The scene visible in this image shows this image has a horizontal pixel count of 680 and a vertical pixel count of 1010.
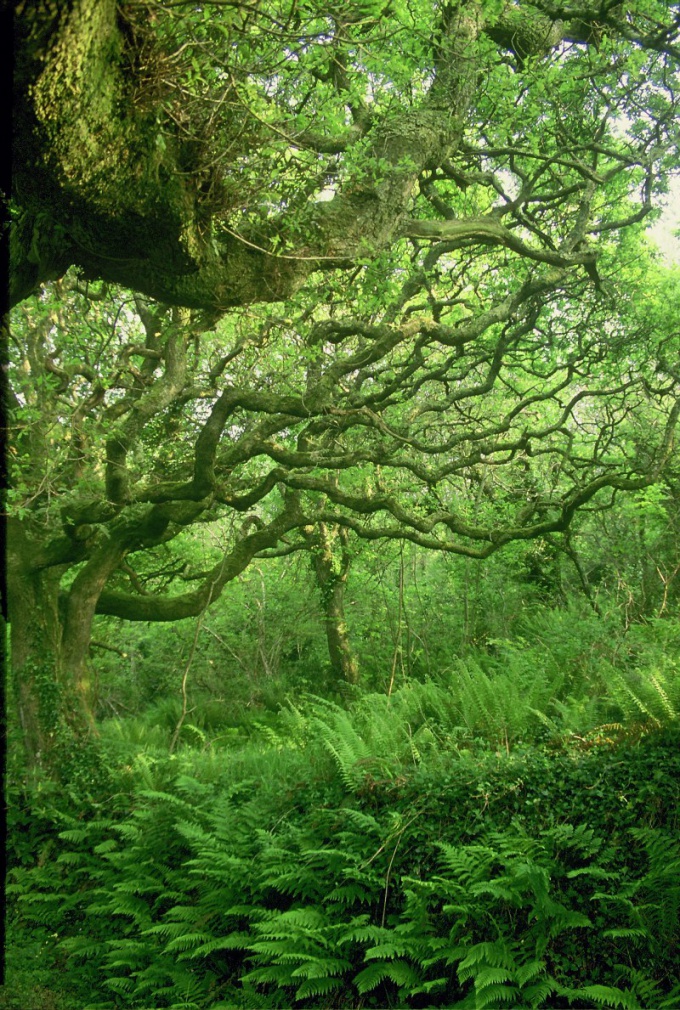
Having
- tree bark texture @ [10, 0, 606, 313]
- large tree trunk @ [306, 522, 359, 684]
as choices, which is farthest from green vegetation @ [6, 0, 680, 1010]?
large tree trunk @ [306, 522, 359, 684]

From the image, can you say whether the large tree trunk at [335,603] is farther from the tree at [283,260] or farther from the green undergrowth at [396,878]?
the green undergrowth at [396,878]

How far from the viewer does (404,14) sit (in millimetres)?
5625

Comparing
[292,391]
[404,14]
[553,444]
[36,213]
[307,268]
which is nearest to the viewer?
[36,213]

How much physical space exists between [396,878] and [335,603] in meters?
7.41

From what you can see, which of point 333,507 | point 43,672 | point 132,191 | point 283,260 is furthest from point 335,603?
point 132,191

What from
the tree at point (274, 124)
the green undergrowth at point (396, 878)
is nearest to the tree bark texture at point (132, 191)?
the tree at point (274, 124)

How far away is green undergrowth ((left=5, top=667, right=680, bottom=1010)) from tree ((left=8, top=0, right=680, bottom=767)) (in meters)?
2.44

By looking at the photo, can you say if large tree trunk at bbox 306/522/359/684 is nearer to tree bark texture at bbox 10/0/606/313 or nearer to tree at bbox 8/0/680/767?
tree at bbox 8/0/680/767

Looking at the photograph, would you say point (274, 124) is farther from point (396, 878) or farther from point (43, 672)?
point (43, 672)

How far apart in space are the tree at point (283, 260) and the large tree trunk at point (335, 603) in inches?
4.2

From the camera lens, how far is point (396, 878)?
498 centimetres

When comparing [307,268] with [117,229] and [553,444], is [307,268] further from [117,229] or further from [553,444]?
[553,444]

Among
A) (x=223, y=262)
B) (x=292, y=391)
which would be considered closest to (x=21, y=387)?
(x=292, y=391)

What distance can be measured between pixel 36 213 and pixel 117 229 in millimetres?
422
